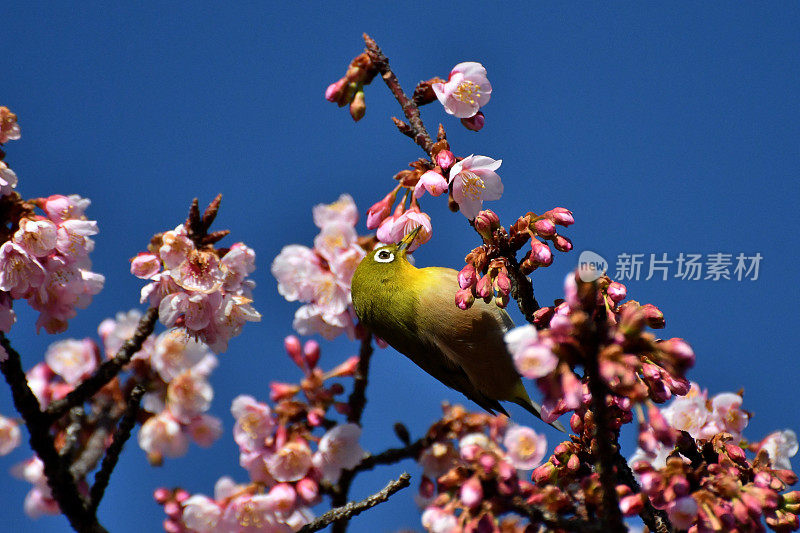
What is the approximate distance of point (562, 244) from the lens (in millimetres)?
2627

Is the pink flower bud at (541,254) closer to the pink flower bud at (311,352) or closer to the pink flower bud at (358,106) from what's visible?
the pink flower bud at (358,106)

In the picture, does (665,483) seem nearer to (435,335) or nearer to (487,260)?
(487,260)

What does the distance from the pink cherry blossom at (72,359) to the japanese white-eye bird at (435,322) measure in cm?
166

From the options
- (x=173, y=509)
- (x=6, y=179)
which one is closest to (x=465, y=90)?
(x=6, y=179)

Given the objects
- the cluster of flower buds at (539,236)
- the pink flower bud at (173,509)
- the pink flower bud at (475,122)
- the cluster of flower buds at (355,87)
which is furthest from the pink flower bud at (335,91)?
the pink flower bud at (173,509)

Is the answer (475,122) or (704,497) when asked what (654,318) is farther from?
(475,122)

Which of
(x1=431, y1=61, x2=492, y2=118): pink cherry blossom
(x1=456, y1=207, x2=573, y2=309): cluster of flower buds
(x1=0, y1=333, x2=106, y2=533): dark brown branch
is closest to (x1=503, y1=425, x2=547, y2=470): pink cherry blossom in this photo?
(x1=456, y1=207, x2=573, y2=309): cluster of flower buds

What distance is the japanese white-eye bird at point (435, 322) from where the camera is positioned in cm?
414

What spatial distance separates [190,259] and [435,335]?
158 centimetres

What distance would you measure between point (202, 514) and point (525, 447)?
1644 millimetres

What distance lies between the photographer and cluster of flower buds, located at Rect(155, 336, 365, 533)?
11.8 feet

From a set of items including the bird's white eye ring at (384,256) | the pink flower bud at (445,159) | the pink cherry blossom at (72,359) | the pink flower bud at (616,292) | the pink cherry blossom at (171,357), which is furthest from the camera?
the pink cherry blossom at (72,359)

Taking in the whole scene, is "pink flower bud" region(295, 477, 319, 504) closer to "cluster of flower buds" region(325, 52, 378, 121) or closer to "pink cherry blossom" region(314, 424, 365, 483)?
"pink cherry blossom" region(314, 424, 365, 483)

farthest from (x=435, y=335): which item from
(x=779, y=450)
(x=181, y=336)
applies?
(x=779, y=450)
